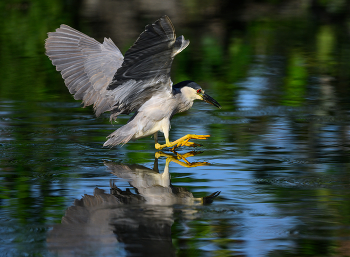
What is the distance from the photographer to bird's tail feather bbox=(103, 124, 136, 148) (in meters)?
6.72

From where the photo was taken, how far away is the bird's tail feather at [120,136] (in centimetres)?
672

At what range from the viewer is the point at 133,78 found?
646 cm

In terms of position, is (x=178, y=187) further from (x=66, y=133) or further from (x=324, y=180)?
(x=66, y=133)

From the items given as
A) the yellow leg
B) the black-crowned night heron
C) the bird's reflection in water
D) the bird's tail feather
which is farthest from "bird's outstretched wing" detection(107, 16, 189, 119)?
the bird's reflection in water

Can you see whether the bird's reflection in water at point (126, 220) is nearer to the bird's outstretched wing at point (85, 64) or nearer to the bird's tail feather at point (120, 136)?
the bird's tail feather at point (120, 136)

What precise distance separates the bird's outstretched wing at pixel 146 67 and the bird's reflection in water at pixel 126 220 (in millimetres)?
1096

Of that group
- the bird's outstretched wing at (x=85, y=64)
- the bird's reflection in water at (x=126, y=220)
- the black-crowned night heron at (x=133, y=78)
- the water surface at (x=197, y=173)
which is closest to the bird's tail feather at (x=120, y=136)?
the black-crowned night heron at (x=133, y=78)

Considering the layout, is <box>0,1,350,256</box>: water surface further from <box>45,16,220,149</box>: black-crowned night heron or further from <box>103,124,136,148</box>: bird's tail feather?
<box>45,16,220,149</box>: black-crowned night heron

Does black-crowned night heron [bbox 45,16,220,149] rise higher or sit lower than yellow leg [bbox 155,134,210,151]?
higher

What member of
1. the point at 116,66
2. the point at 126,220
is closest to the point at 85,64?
the point at 116,66

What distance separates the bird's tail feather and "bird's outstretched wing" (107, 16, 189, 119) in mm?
350

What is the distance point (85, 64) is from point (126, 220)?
3482mm

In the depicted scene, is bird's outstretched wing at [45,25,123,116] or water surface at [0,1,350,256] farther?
bird's outstretched wing at [45,25,123,116]

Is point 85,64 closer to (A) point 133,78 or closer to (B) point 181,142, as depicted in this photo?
(A) point 133,78
